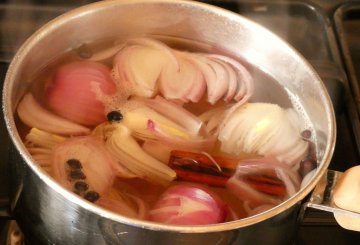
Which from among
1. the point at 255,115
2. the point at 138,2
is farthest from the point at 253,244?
the point at 138,2

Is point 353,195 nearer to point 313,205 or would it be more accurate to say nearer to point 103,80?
point 313,205

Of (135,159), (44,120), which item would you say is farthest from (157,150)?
(44,120)

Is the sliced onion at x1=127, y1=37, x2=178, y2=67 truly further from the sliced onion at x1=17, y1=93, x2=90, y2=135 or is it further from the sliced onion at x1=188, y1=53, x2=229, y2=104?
the sliced onion at x1=17, y1=93, x2=90, y2=135

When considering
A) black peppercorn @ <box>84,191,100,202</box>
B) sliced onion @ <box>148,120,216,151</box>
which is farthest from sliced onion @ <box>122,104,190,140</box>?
black peppercorn @ <box>84,191,100,202</box>

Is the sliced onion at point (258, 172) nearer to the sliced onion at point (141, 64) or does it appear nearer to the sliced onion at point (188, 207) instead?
the sliced onion at point (188, 207)

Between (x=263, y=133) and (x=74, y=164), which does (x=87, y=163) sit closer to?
(x=74, y=164)

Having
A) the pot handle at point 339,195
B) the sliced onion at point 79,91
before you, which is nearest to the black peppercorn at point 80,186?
the sliced onion at point 79,91

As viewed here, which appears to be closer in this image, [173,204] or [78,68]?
[173,204]
